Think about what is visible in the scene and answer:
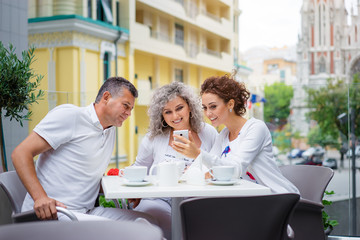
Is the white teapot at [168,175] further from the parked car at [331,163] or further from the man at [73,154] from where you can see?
the parked car at [331,163]

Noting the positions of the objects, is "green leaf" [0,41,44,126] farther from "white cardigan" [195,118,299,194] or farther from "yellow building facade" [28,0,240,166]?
"yellow building facade" [28,0,240,166]

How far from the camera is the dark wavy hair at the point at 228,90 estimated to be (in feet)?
7.52

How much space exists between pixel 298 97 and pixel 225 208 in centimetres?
391

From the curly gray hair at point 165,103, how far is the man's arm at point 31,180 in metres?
0.85

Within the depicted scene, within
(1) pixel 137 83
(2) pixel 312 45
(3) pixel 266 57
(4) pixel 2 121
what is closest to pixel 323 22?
(2) pixel 312 45

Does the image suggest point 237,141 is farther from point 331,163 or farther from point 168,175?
point 331,163

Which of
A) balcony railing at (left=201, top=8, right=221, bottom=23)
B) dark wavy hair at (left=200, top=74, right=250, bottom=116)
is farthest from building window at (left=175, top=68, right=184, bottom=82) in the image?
dark wavy hair at (left=200, top=74, right=250, bottom=116)

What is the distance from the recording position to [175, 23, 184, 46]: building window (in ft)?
45.9

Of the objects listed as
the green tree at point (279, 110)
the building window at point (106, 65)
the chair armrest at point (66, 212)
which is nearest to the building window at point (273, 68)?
the building window at point (106, 65)

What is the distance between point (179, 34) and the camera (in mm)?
14180

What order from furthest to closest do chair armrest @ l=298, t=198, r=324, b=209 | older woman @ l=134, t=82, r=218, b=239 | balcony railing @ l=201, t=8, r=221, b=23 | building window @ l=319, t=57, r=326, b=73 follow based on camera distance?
building window @ l=319, t=57, r=326, b=73 < balcony railing @ l=201, t=8, r=221, b=23 < older woman @ l=134, t=82, r=218, b=239 < chair armrest @ l=298, t=198, r=324, b=209

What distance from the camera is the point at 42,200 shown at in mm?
1786

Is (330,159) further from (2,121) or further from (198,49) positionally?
(198,49)

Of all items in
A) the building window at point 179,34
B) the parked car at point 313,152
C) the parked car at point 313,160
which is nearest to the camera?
the parked car at point 313,160
